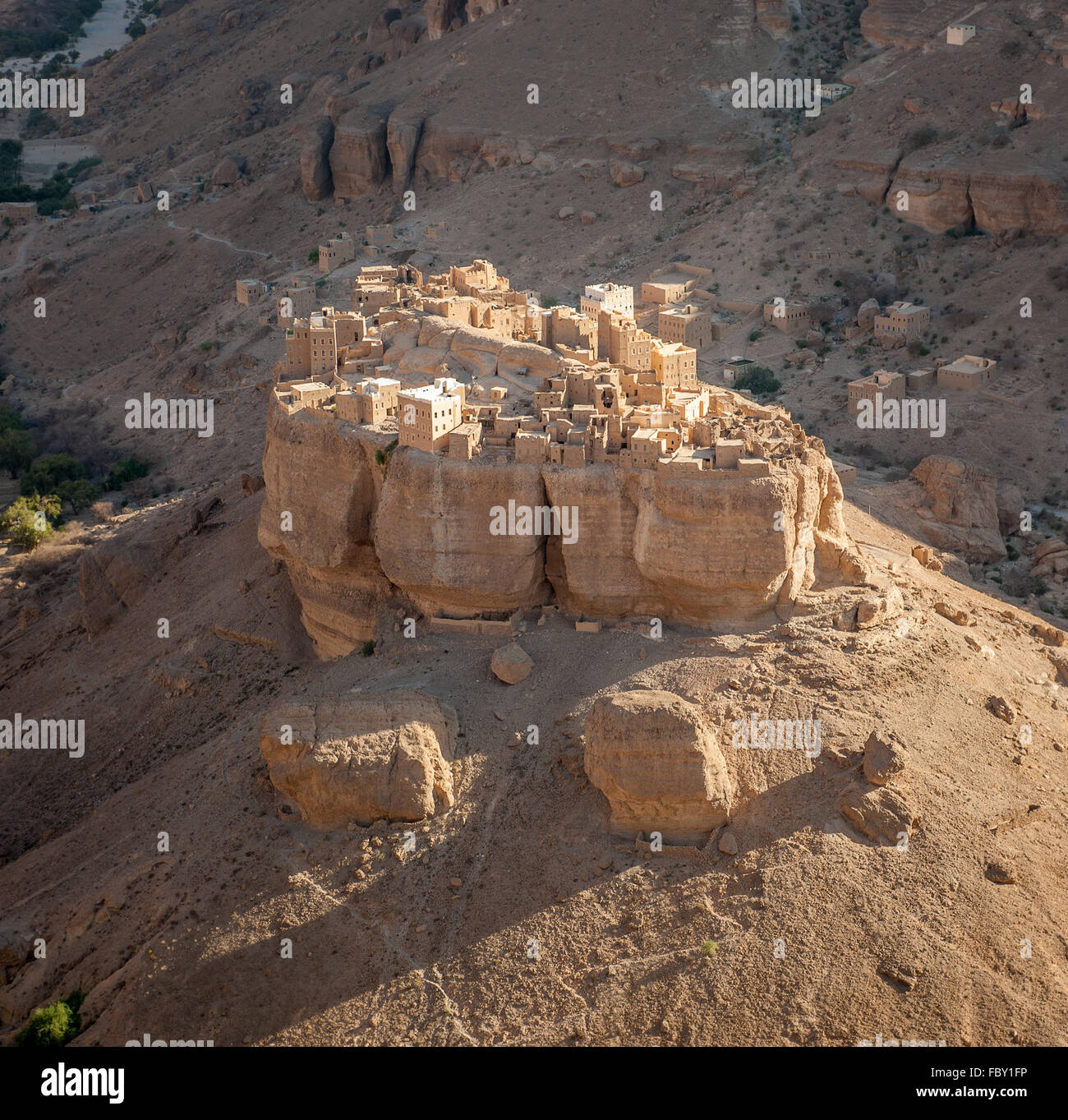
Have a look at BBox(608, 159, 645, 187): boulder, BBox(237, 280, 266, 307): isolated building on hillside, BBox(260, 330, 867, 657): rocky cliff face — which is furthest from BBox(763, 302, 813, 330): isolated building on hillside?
BBox(260, 330, 867, 657): rocky cliff face

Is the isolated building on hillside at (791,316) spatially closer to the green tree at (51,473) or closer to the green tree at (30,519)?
the green tree at (51,473)

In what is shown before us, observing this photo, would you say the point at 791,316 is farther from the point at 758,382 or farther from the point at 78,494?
the point at 78,494

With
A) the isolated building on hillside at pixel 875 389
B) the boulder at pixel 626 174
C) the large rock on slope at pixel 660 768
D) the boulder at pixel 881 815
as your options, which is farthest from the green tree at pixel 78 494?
the boulder at pixel 881 815

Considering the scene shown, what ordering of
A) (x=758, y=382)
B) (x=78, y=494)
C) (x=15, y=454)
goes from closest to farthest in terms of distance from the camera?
(x=758, y=382)
(x=78, y=494)
(x=15, y=454)

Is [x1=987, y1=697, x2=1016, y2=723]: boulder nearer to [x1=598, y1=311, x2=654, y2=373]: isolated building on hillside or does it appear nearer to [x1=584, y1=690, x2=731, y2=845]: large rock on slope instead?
[x1=584, y1=690, x2=731, y2=845]: large rock on slope

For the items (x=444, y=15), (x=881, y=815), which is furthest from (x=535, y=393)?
(x=444, y=15)
